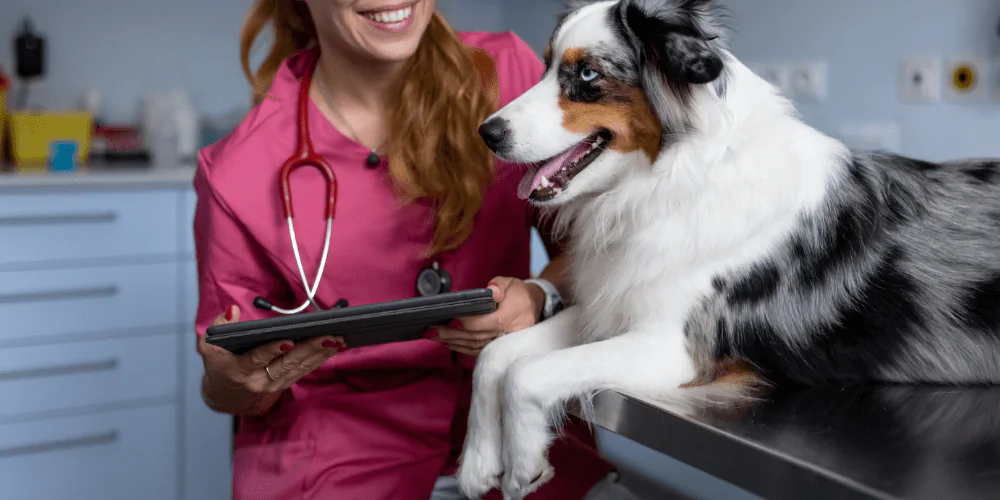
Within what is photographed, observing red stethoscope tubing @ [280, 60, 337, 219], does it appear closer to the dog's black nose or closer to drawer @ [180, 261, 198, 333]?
the dog's black nose

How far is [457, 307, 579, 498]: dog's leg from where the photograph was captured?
1001mm

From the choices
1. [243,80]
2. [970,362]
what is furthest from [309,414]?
[243,80]

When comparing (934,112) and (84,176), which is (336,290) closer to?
(84,176)

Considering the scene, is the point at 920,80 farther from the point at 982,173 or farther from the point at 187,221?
the point at 187,221

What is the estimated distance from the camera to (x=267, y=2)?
146 centimetres

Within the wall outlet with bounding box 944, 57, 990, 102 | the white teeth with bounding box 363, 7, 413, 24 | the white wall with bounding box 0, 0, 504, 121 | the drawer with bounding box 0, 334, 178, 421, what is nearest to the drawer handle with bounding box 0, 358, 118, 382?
the drawer with bounding box 0, 334, 178, 421

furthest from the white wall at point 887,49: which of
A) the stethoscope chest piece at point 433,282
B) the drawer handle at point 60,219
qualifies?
the drawer handle at point 60,219

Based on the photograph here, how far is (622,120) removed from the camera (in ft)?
3.34

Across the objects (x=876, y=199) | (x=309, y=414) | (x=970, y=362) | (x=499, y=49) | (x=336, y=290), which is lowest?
(x=309, y=414)

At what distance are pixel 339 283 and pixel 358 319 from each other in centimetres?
44

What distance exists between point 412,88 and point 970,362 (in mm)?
857

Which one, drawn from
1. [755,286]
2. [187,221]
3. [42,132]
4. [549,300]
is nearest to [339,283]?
[549,300]

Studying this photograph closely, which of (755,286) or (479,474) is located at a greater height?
(755,286)

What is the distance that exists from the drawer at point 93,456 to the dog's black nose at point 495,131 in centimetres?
179
